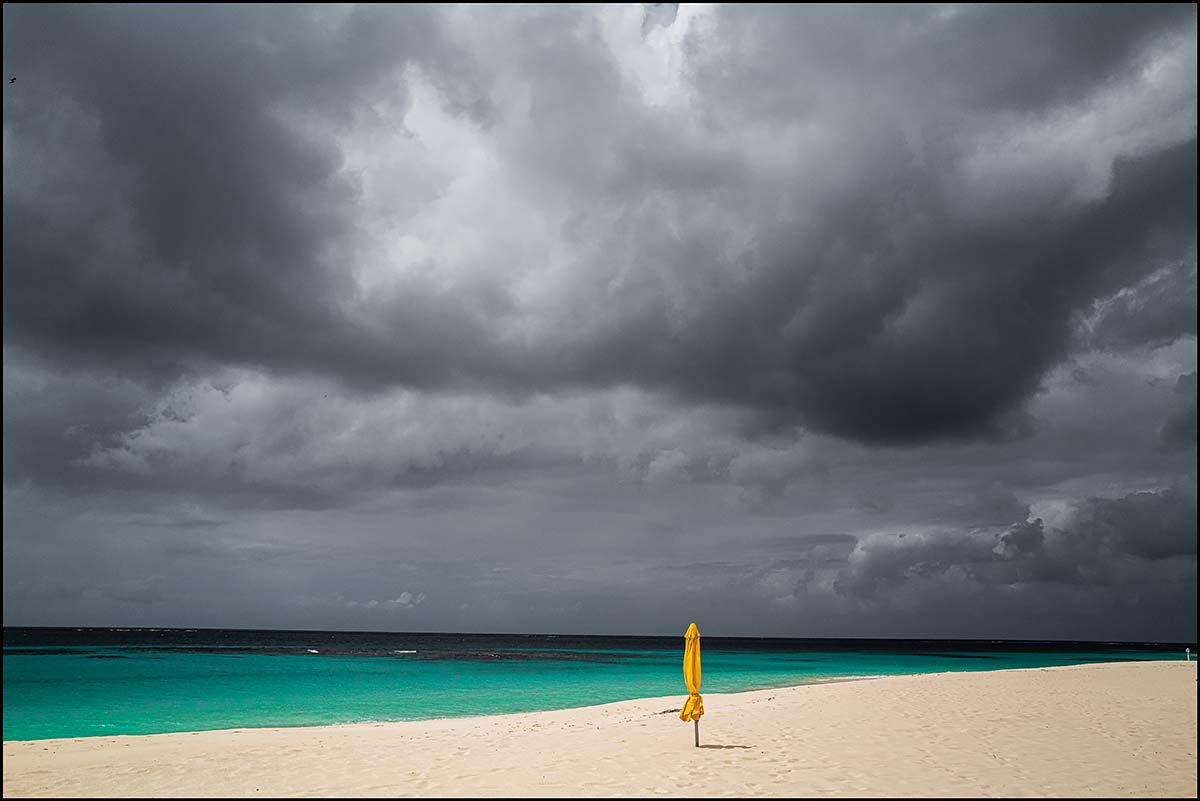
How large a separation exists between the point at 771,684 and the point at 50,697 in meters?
39.1

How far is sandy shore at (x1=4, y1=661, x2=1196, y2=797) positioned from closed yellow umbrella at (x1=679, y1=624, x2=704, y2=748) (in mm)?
670

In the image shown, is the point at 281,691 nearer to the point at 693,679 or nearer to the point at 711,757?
the point at 693,679

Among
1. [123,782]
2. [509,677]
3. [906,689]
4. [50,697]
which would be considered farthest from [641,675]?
[123,782]

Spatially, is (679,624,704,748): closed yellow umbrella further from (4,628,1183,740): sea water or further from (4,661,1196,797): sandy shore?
(4,628,1183,740): sea water

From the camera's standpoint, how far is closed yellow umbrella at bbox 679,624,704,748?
1461 centimetres

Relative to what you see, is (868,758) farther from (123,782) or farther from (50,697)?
(50,697)

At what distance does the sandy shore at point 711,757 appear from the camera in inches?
464

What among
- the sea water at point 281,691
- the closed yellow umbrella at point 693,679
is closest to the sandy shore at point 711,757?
the closed yellow umbrella at point 693,679

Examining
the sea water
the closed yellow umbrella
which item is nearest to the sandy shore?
Result: the closed yellow umbrella

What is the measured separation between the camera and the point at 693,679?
15.0 metres

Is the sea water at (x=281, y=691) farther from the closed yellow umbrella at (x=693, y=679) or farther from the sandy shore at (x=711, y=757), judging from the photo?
the closed yellow umbrella at (x=693, y=679)

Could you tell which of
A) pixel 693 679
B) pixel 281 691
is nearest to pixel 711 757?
pixel 693 679

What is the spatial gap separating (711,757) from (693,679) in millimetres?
1517

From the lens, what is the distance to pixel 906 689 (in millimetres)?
28344
